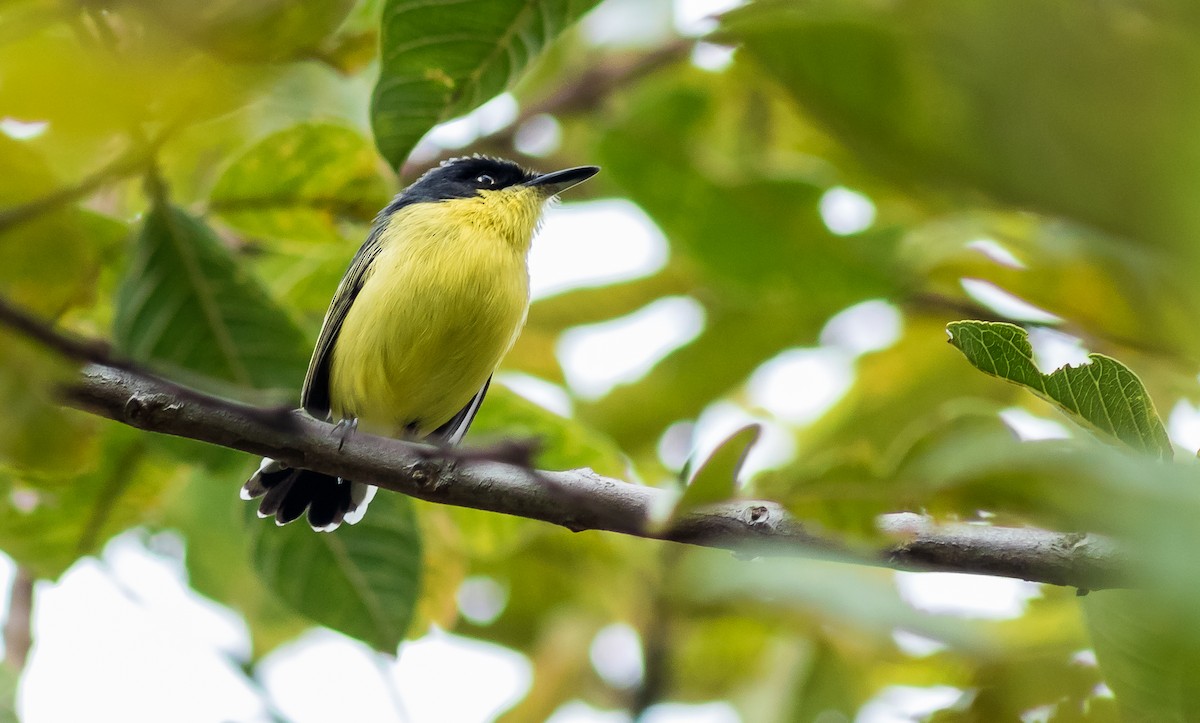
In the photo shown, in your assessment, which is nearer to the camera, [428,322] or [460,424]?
[428,322]

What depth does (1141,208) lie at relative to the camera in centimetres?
123

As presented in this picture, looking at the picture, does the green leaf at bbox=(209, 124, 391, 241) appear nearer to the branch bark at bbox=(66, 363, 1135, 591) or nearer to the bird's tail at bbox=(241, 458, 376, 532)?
the bird's tail at bbox=(241, 458, 376, 532)

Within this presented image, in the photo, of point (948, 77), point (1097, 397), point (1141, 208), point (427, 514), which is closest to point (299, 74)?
point (427, 514)

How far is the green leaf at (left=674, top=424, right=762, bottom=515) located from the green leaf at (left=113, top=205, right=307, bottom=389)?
1.94m

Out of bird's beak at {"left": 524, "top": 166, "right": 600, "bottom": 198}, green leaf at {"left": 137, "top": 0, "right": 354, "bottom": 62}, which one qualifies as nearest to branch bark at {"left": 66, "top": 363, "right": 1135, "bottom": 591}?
green leaf at {"left": 137, "top": 0, "right": 354, "bottom": 62}

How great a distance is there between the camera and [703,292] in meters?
4.47

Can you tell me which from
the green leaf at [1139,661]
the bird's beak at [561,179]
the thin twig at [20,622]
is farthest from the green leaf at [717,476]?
the bird's beak at [561,179]

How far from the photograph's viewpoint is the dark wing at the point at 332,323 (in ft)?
13.3

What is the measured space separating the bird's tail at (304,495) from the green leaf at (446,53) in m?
1.42

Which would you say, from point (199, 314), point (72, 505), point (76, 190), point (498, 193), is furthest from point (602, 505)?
point (498, 193)

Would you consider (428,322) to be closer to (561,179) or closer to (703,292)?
(561,179)

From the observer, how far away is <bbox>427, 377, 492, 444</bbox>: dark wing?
4.13 metres

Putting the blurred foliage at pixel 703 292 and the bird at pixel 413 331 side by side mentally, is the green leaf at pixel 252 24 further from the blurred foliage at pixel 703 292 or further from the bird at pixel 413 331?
the bird at pixel 413 331

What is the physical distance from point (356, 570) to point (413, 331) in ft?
3.32
